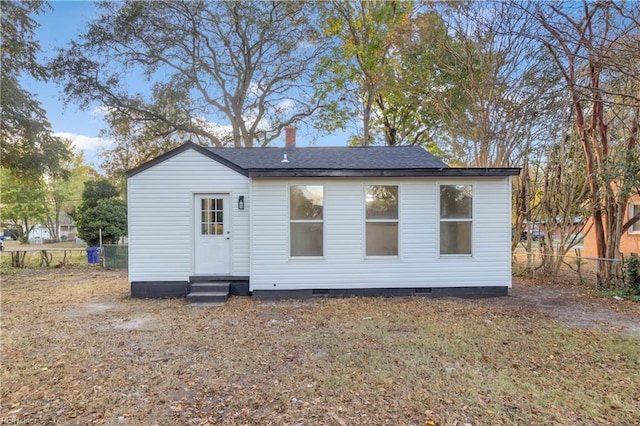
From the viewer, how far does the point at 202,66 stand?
16.5 metres

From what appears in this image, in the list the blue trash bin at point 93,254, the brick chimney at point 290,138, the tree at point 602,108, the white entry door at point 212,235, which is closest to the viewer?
the tree at point 602,108

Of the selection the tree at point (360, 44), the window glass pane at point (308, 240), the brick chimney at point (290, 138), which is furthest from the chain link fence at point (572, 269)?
the tree at point (360, 44)

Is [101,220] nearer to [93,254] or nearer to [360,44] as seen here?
[93,254]

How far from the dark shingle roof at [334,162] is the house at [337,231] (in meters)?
0.10

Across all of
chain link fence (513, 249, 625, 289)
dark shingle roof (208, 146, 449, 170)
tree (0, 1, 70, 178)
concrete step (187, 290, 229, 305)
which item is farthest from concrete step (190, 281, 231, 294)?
tree (0, 1, 70, 178)

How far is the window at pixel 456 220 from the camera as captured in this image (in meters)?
7.16

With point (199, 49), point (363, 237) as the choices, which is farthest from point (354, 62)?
point (363, 237)

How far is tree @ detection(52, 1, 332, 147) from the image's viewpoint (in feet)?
49.9

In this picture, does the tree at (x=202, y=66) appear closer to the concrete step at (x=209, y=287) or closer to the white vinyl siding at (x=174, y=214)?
the white vinyl siding at (x=174, y=214)

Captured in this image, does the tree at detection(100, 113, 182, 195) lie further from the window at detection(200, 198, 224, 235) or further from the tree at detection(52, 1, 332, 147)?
the window at detection(200, 198, 224, 235)

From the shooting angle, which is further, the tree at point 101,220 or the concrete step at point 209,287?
the tree at point 101,220

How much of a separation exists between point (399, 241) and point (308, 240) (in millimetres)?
1934

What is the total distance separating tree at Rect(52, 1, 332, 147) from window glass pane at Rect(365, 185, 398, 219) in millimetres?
11615

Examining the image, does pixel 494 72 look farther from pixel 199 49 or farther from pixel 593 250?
pixel 199 49
